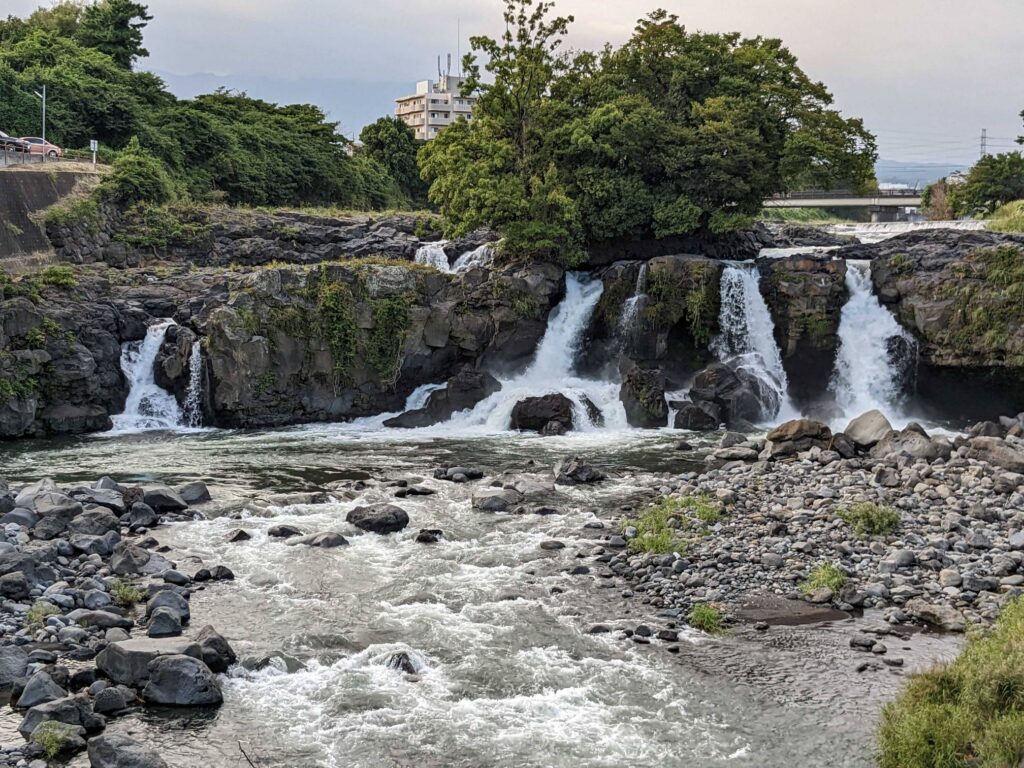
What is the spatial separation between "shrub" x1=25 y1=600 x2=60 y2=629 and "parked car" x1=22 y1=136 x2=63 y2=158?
34505 mm

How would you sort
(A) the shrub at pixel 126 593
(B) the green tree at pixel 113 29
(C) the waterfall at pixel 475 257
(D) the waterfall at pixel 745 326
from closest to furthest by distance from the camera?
1. (A) the shrub at pixel 126 593
2. (D) the waterfall at pixel 745 326
3. (C) the waterfall at pixel 475 257
4. (B) the green tree at pixel 113 29

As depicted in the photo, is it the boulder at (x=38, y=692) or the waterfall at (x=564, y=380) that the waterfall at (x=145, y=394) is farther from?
the boulder at (x=38, y=692)

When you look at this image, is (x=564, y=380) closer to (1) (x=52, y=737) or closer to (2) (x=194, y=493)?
(2) (x=194, y=493)

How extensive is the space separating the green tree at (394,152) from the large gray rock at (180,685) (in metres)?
60.1

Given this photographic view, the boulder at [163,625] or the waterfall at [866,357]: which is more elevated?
the waterfall at [866,357]

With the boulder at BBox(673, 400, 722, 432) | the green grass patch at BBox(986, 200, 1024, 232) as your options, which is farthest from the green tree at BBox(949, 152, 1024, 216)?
the boulder at BBox(673, 400, 722, 432)

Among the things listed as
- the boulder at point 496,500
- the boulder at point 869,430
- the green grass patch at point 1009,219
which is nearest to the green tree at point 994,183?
the green grass patch at point 1009,219

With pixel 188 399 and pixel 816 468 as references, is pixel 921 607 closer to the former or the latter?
pixel 816 468

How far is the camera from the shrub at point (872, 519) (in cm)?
1803

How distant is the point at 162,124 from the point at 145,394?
2744 cm

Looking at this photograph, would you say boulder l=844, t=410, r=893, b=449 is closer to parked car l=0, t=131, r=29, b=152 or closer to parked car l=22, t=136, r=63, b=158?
parked car l=0, t=131, r=29, b=152

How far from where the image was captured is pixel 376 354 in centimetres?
3300

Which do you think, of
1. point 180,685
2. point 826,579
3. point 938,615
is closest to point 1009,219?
point 826,579

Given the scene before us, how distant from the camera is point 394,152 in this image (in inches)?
2771
